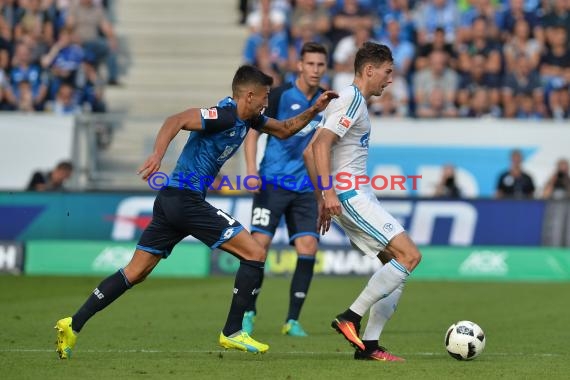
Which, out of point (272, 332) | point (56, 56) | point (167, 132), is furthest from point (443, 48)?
point (167, 132)

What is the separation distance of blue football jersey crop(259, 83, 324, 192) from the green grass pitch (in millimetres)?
1614

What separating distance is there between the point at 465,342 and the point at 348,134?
1961 mm

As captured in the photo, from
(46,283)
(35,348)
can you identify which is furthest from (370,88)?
(46,283)

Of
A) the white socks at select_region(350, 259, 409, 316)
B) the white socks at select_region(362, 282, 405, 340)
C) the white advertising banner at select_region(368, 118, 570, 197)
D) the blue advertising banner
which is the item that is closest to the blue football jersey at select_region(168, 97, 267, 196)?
the white socks at select_region(350, 259, 409, 316)

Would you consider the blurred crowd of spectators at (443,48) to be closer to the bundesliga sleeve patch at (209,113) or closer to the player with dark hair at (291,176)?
the player with dark hair at (291,176)

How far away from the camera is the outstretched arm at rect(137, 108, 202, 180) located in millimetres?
8727

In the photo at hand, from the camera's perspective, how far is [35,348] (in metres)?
10.4

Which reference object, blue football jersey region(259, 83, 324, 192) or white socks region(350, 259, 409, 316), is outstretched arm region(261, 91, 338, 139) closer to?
white socks region(350, 259, 409, 316)

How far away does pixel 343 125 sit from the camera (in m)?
9.67

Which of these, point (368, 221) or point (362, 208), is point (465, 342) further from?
point (362, 208)

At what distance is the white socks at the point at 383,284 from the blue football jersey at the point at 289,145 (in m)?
3.08

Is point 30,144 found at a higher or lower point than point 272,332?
higher

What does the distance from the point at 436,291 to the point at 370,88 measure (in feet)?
26.4

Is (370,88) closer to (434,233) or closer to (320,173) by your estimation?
(320,173)
